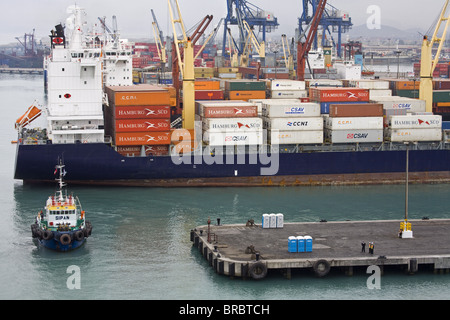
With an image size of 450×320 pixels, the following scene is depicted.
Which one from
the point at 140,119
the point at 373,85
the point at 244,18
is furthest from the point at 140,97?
the point at 244,18

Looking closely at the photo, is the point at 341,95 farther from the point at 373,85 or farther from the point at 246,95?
the point at 373,85

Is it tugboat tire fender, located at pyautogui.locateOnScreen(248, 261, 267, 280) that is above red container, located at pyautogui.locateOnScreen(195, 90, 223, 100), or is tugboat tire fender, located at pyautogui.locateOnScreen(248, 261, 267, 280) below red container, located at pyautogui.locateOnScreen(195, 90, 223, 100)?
below

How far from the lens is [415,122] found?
172 feet

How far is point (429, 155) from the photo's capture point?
53312 mm

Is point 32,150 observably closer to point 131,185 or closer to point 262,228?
point 131,185

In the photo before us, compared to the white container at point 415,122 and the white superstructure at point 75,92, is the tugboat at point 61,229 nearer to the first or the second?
the white superstructure at point 75,92

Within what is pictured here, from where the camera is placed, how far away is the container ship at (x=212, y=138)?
48781 mm

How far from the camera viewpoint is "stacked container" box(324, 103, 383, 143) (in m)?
51.4

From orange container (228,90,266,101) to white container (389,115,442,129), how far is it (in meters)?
11.1

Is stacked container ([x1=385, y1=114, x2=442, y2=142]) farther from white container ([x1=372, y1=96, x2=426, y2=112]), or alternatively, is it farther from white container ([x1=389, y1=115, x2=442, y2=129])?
white container ([x1=372, y1=96, x2=426, y2=112])

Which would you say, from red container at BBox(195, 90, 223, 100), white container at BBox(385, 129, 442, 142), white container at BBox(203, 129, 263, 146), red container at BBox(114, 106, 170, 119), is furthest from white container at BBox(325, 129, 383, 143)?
red container at BBox(114, 106, 170, 119)

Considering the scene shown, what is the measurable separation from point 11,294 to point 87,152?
19713mm

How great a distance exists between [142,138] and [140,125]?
92 cm

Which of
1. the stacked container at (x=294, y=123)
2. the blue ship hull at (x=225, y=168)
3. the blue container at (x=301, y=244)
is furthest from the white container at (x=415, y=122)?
the blue container at (x=301, y=244)
